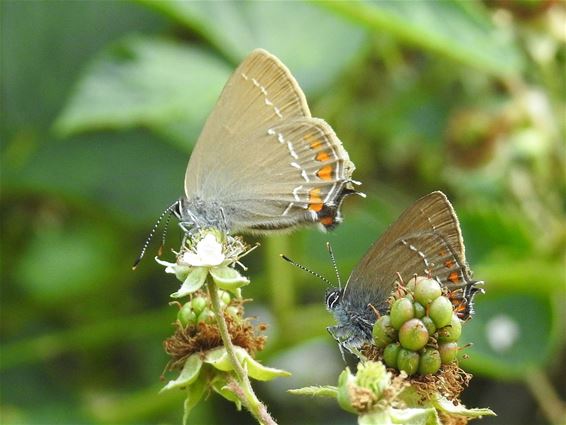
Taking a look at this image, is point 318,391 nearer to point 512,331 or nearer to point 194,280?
point 194,280

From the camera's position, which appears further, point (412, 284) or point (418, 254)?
point (418, 254)

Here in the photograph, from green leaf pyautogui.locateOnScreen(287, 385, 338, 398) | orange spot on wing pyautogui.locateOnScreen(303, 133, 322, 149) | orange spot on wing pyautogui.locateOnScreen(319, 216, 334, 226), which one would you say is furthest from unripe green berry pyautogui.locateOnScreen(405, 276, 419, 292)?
orange spot on wing pyautogui.locateOnScreen(303, 133, 322, 149)

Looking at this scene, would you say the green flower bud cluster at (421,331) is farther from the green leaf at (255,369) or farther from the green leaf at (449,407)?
the green leaf at (255,369)

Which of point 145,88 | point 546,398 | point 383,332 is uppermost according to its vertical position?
point 383,332

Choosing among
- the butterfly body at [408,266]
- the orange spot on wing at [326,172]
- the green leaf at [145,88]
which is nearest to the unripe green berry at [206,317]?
the butterfly body at [408,266]

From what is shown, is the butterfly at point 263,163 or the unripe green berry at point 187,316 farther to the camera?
the butterfly at point 263,163

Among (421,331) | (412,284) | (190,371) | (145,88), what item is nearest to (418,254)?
(412,284)

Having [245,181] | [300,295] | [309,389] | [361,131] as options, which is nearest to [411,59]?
[361,131]
